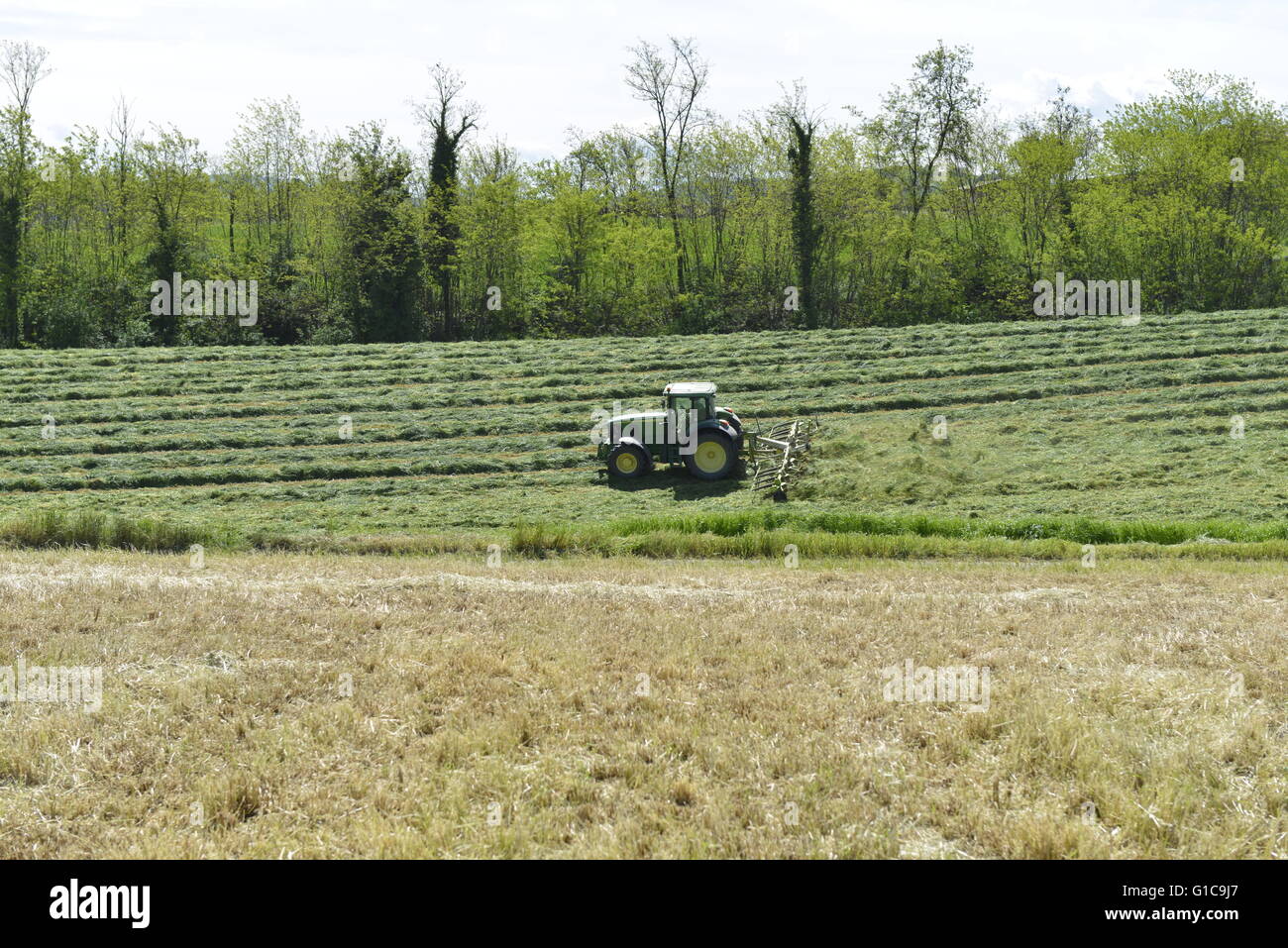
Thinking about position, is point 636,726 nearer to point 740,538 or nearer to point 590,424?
point 740,538

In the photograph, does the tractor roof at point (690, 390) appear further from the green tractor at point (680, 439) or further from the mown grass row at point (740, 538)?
the mown grass row at point (740, 538)

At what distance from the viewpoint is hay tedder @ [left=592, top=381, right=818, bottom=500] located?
69.7ft

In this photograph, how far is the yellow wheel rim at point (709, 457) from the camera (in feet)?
70.0

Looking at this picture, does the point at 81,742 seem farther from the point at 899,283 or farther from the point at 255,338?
the point at 899,283

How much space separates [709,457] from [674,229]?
124 feet

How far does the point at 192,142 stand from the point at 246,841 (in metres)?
54.0

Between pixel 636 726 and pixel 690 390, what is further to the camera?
pixel 690 390

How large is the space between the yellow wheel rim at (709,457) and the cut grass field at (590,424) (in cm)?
45

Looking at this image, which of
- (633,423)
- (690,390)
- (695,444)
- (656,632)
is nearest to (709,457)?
(695,444)

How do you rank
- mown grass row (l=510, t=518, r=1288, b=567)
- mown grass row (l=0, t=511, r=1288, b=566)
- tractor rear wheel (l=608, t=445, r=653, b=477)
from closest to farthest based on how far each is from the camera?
mown grass row (l=510, t=518, r=1288, b=567) < mown grass row (l=0, t=511, r=1288, b=566) < tractor rear wheel (l=608, t=445, r=653, b=477)

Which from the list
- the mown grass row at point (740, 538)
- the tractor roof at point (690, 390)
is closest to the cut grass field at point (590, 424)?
the mown grass row at point (740, 538)

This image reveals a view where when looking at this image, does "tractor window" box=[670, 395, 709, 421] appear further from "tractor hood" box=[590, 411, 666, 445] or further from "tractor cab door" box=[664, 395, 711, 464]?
"tractor hood" box=[590, 411, 666, 445]

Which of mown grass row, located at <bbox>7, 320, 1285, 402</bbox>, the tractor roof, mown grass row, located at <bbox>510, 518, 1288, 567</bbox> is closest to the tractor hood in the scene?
the tractor roof

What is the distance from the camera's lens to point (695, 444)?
838 inches
